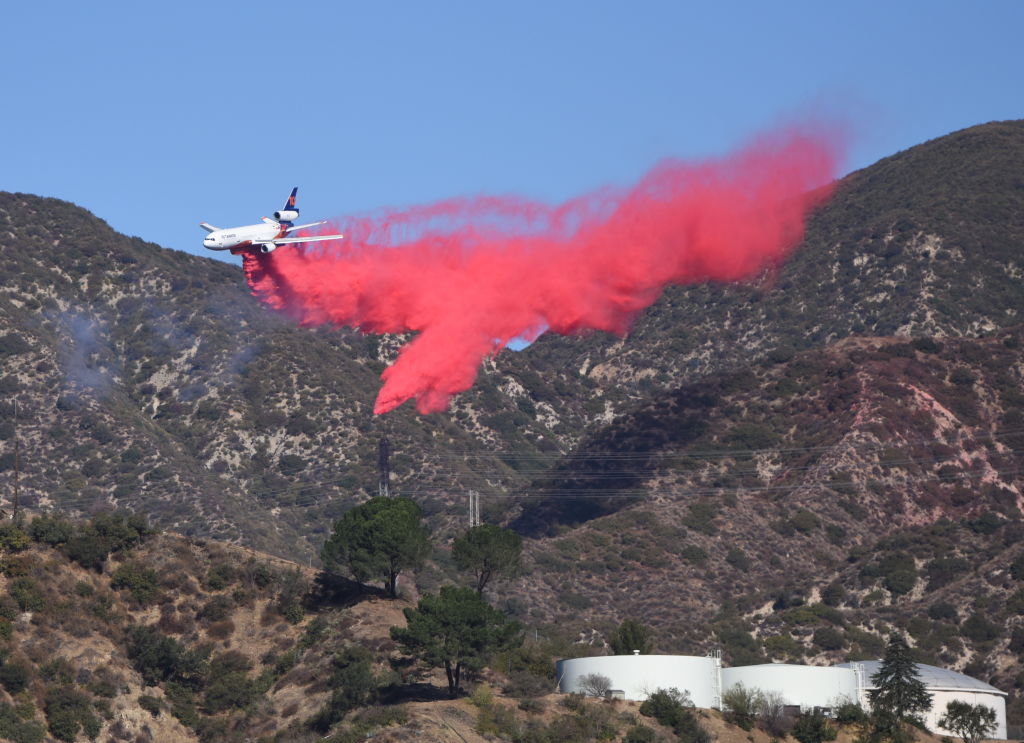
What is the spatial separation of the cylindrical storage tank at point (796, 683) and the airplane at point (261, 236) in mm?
40204

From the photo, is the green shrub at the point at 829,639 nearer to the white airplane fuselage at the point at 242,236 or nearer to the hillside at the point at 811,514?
the hillside at the point at 811,514

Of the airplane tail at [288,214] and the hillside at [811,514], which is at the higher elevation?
the airplane tail at [288,214]

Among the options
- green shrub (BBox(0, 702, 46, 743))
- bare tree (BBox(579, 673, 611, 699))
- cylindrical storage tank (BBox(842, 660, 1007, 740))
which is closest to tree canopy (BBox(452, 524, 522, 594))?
bare tree (BBox(579, 673, 611, 699))

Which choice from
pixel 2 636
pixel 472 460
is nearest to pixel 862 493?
pixel 472 460

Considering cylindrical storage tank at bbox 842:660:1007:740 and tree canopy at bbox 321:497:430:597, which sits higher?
tree canopy at bbox 321:497:430:597

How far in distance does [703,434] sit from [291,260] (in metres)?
77.5

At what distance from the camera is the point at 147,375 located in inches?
7613

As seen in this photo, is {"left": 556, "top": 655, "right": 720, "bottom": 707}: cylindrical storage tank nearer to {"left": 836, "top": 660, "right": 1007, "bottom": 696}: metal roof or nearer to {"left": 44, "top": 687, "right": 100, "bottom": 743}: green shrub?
{"left": 836, "top": 660, "right": 1007, "bottom": 696}: metal roof

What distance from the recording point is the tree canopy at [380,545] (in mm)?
105875

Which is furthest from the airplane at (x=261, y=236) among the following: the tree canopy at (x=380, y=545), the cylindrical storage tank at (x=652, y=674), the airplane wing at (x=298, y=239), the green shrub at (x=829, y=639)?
the green shrub at (x=829, y=639)

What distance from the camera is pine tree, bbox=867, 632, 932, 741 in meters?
93.9

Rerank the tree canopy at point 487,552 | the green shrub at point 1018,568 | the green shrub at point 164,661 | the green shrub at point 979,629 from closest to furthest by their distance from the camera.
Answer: the green shrub at point 164,661, the tree canopy at point 487,552, the green shrub at point 979,629, the green shrub at point 1018,568

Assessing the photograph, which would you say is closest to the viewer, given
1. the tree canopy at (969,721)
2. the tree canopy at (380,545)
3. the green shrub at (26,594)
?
the tree canopy at (969,721)

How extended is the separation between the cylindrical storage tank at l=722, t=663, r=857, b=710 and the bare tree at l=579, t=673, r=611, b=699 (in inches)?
278
